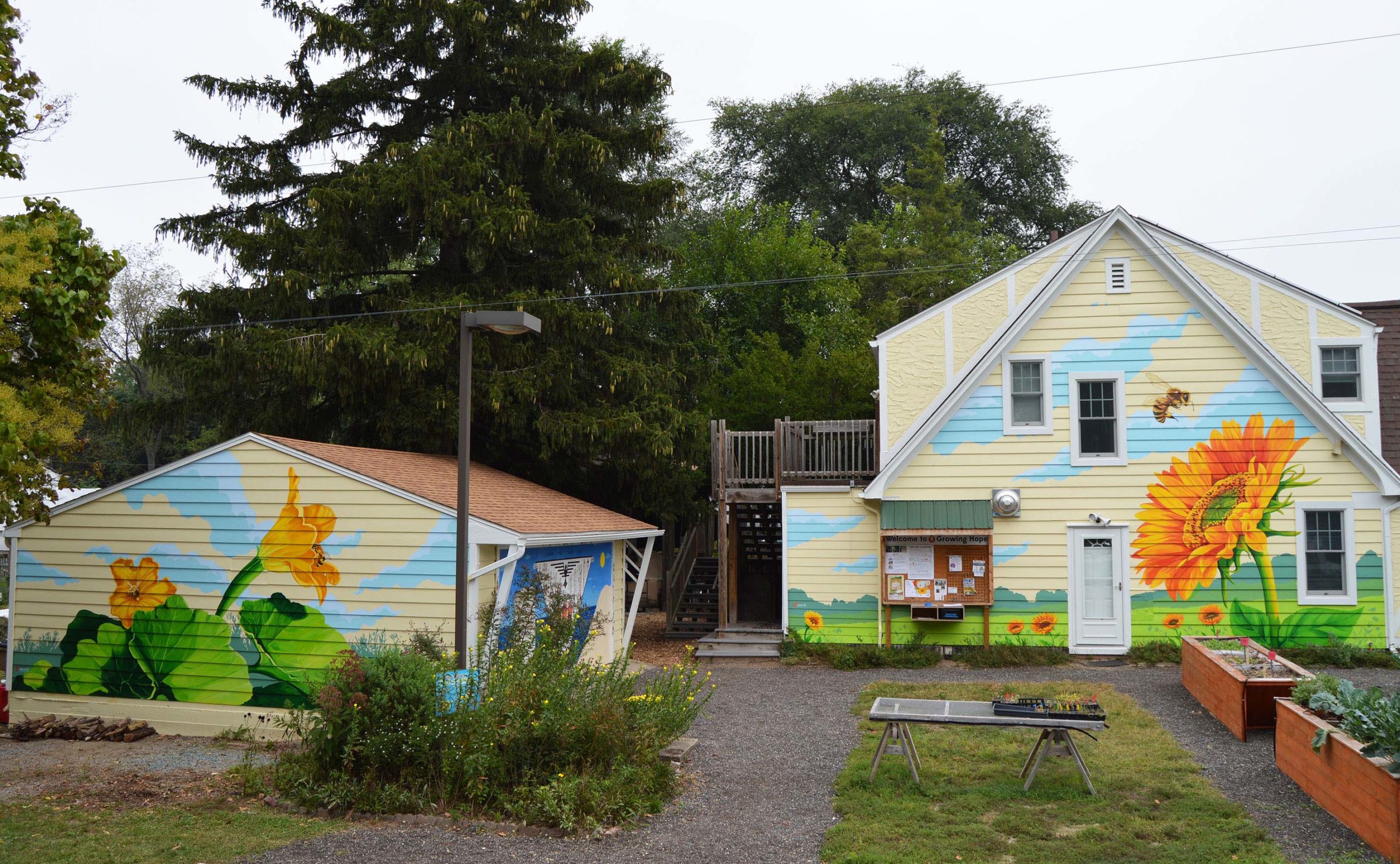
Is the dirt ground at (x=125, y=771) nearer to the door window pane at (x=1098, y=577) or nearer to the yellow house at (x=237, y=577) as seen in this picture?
the yellow house at (x=237, y=577)

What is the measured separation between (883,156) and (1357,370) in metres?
28.9

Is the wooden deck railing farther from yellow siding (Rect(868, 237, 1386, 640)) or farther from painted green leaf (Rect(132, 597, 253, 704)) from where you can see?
painted green leaf (Rect(132, 597, 253, 704))

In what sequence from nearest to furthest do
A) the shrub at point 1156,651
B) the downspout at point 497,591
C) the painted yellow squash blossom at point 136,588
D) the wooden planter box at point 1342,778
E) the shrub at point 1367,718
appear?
the wooden planter box at point 1342,778
the shrub at point 1367,718
the downspout at point 497,591
the painted yellow squash blossom at point 136,588
the shrub at point 1156,651

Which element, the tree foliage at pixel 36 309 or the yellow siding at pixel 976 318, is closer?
the tree foliage at pixel 36 309

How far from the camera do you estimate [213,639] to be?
13.5 metres

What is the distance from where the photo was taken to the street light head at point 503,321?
33.0ft

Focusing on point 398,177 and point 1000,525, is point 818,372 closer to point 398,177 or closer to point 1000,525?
point 1000,525

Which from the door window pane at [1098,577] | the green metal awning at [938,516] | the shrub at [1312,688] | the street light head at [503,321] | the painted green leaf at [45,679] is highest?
the street light head at [503,321]

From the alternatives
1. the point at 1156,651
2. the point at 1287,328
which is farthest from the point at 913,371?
the point at 1287,328

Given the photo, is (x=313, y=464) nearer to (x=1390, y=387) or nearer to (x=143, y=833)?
(x=143, y=833)

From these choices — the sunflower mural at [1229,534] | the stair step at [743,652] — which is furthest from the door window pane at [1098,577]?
the stair step at [743,652]

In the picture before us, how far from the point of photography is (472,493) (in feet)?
48.6

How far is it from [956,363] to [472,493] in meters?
9.52

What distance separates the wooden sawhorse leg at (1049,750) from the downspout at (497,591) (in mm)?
6117
